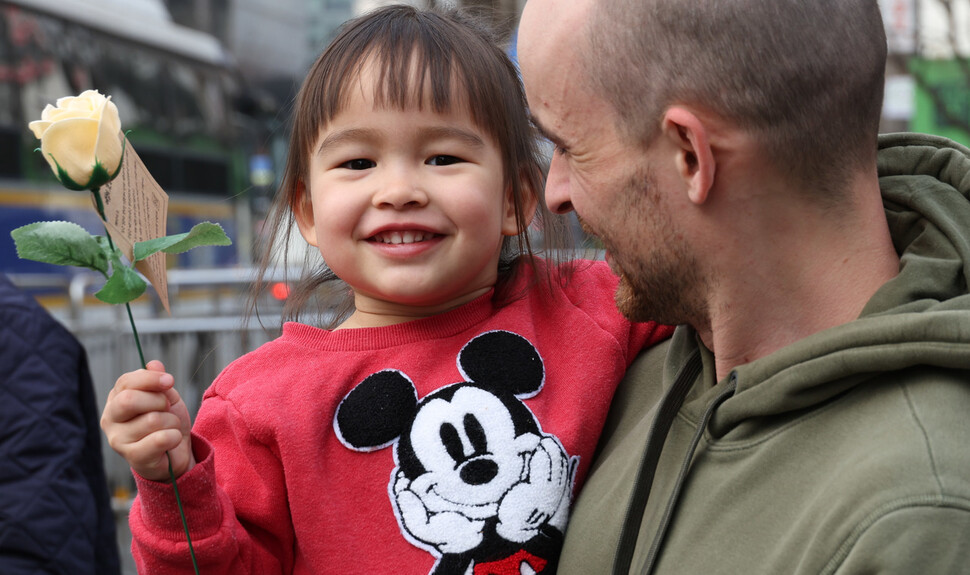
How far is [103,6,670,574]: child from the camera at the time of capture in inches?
78.2

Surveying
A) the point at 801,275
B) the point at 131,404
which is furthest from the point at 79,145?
the point at 801,275

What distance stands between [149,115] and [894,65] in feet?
38.3

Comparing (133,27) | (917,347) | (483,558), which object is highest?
(917,347)

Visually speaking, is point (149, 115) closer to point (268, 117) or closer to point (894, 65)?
point (268, 117)

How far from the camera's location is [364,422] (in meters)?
2.07

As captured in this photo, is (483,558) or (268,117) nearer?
(483,558)

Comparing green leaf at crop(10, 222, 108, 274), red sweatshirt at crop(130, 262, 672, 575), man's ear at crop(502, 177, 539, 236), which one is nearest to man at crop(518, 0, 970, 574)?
red sweatshirt at crop(130, 262, 672, 575)

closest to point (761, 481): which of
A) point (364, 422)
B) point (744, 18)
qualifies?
point (744, 18)

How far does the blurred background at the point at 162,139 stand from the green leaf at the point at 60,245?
141 inches

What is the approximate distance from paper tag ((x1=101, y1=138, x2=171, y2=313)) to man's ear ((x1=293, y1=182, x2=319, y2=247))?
2.34 ft

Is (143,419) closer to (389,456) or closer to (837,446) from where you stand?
(389,456)

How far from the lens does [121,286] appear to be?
4.83 feet

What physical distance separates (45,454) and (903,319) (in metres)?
2.46

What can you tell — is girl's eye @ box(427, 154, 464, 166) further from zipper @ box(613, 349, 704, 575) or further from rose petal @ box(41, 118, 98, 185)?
rose petal @ box(41, 118, 98, 185)
